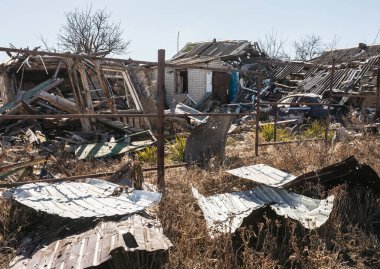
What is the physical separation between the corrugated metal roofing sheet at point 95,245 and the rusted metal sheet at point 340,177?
1820mm

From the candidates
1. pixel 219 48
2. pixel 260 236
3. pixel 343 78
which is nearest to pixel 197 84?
pixel 219 48

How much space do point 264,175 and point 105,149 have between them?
14.9ft

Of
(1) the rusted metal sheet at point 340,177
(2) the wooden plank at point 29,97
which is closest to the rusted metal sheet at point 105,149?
(2) the wooden plank at point 29,97

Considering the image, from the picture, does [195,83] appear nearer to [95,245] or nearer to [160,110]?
[160,110]

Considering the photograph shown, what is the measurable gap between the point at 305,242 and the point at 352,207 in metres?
0.99

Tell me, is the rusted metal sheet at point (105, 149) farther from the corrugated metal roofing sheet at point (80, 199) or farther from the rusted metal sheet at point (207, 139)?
the corrugated metal roofing sheet at point (80, 199)

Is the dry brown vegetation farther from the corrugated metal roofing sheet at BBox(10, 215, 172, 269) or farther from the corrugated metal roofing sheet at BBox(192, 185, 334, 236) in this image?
the corrugated metal roofing sheet at BBox(10, 215, 172, 269)

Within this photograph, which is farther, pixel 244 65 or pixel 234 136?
pixel 244 65

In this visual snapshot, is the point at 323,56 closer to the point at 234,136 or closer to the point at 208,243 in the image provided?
the point at 234,136

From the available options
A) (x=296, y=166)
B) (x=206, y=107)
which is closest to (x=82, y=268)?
(x=296, y=166)

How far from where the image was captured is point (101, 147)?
786 centimetres

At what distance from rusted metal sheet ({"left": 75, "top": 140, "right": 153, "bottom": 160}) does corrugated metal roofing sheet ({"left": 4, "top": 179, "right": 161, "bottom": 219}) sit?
3868 millimetres

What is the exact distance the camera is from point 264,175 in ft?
13.8

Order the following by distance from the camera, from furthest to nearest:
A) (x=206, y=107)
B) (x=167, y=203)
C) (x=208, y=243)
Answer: (x=206, y=107) < (x=167, y=203) < (x=208, y=243)
